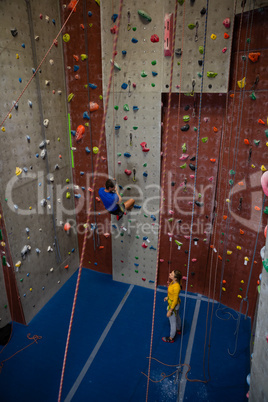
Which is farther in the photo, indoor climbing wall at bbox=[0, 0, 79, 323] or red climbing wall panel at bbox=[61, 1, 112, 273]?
red climbing wall panel at bbox=[61, 1, 112, 273]

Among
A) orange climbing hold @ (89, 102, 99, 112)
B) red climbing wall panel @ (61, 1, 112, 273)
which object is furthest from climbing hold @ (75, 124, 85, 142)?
orange climbing hold @ (89, 102, 99, 112)

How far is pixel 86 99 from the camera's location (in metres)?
5.07

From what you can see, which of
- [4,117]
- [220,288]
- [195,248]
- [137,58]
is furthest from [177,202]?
[4,117]

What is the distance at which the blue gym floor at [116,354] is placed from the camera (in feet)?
12.5

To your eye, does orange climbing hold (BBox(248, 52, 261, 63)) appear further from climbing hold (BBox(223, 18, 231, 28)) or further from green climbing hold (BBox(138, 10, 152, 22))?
green climbing hold (BBox(138, 10, 152, 22))

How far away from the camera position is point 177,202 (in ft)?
16.7

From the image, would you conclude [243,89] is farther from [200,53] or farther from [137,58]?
[137,58]

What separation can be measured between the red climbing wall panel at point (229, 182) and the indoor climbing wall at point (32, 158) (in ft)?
6.11

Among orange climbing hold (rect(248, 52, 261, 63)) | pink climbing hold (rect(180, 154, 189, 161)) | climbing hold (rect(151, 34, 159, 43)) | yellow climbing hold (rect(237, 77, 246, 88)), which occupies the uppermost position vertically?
climbing hold (rect(151, 34, 159, 43))

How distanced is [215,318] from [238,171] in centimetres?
242

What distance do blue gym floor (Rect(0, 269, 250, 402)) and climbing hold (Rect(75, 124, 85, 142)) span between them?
282 centimetres

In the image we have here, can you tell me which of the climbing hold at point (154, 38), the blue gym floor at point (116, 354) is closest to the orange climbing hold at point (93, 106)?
the climbing hold at point (154, 38)

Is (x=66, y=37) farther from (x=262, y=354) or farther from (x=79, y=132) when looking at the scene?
(x=262, y=354)

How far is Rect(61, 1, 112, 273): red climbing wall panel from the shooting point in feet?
15.4
